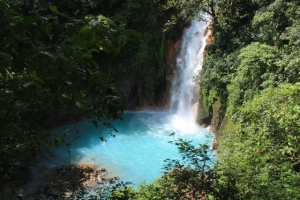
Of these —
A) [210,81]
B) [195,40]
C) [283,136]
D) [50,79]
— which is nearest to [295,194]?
[283,136]

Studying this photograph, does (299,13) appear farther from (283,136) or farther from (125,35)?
(125,35)

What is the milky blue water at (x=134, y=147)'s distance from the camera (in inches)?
366

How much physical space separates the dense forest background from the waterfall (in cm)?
72

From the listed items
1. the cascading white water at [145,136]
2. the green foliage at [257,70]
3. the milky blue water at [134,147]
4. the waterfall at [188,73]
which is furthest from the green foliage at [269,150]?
the waterfall at [188,73]

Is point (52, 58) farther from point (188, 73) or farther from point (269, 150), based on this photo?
point (188, 73)

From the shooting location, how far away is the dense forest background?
5.49 feet

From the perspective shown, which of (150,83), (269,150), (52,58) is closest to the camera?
(52,58)

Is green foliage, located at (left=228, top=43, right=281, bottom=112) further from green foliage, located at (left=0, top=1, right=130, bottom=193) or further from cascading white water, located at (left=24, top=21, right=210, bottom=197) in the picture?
green foliage, located at (left=0, top=1, right=130, bottom=193)

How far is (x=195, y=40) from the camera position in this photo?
1359cm

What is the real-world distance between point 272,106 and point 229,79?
4.61 meters

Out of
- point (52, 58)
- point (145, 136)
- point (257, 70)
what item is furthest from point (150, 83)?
point (52, 58)

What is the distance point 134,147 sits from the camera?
1088 centimetres

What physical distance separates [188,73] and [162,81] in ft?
4.82

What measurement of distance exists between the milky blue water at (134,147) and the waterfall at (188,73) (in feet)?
1.46
